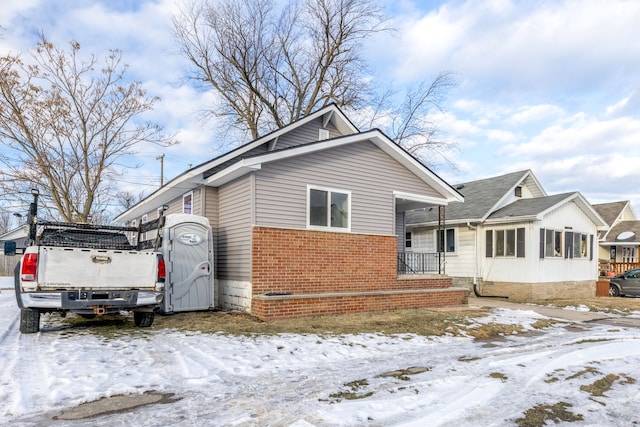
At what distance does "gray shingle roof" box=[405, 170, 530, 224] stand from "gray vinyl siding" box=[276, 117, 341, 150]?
777 cm

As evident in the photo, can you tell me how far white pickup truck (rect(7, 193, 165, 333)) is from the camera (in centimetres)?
677

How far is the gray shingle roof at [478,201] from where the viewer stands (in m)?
18.3

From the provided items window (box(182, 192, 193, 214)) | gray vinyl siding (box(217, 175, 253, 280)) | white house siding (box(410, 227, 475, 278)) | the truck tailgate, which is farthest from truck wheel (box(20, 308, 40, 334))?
white house siding (box(410, 227, 475, 278))

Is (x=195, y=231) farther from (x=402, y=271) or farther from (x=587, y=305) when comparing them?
(x=587, y=305)

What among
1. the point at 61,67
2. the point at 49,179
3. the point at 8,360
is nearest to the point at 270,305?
the point at 8,360

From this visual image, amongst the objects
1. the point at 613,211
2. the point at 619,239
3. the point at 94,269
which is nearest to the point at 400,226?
the point at 94,269

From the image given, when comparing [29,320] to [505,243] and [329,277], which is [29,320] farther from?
[505,243]

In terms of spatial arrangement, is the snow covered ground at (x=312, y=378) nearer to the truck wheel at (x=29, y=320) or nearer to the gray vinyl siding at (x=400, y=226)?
the truck wheel at (x=29, y=320)

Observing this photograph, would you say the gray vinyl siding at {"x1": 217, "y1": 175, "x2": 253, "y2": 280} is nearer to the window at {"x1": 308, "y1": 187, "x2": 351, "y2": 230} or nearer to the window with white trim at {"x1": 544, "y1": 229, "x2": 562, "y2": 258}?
the window at {"x1": 308, "y1": 187, "x2": 351, "y2": 230}

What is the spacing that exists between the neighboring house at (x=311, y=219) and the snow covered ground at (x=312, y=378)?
2642mm

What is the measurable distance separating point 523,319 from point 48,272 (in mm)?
10350

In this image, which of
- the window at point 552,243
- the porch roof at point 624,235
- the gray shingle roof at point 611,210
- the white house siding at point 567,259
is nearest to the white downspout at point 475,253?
the white house siding at point 567,259

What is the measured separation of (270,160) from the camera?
32.6 feet

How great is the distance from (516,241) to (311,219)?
10072 mm
